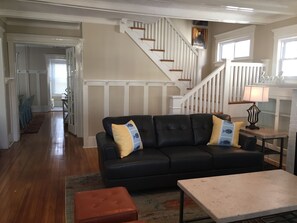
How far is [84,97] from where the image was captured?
4.96 meters

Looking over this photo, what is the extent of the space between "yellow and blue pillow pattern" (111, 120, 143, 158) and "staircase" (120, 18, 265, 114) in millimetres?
1407

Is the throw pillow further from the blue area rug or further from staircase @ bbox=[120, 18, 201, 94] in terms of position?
staircase @ bbox=[120, 18, 201, 94]

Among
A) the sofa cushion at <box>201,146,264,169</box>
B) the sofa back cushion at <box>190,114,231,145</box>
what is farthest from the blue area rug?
the sofa back cushion at <box>190,114,231,145</box>

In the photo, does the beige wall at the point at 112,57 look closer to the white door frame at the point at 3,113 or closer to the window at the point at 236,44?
the white door frame at the point at 3,113

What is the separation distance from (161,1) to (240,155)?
8.11 ft

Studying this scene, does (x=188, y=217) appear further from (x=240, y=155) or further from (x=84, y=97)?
(x=84, y=97)

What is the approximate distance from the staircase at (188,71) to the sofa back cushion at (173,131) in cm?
74

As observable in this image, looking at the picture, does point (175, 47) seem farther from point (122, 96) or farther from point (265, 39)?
point (265, 39)

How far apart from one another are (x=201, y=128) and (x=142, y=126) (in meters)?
0.93

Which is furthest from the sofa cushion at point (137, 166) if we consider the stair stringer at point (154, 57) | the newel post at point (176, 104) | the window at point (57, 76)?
the window at point (57, 76)

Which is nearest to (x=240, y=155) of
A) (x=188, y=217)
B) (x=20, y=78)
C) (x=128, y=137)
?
(x=188, y=217)

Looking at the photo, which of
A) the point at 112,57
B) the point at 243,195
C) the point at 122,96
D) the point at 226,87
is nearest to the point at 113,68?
the point at 112,57

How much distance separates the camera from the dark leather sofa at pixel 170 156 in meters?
2.94

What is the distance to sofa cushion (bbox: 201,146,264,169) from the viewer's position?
128 inches
